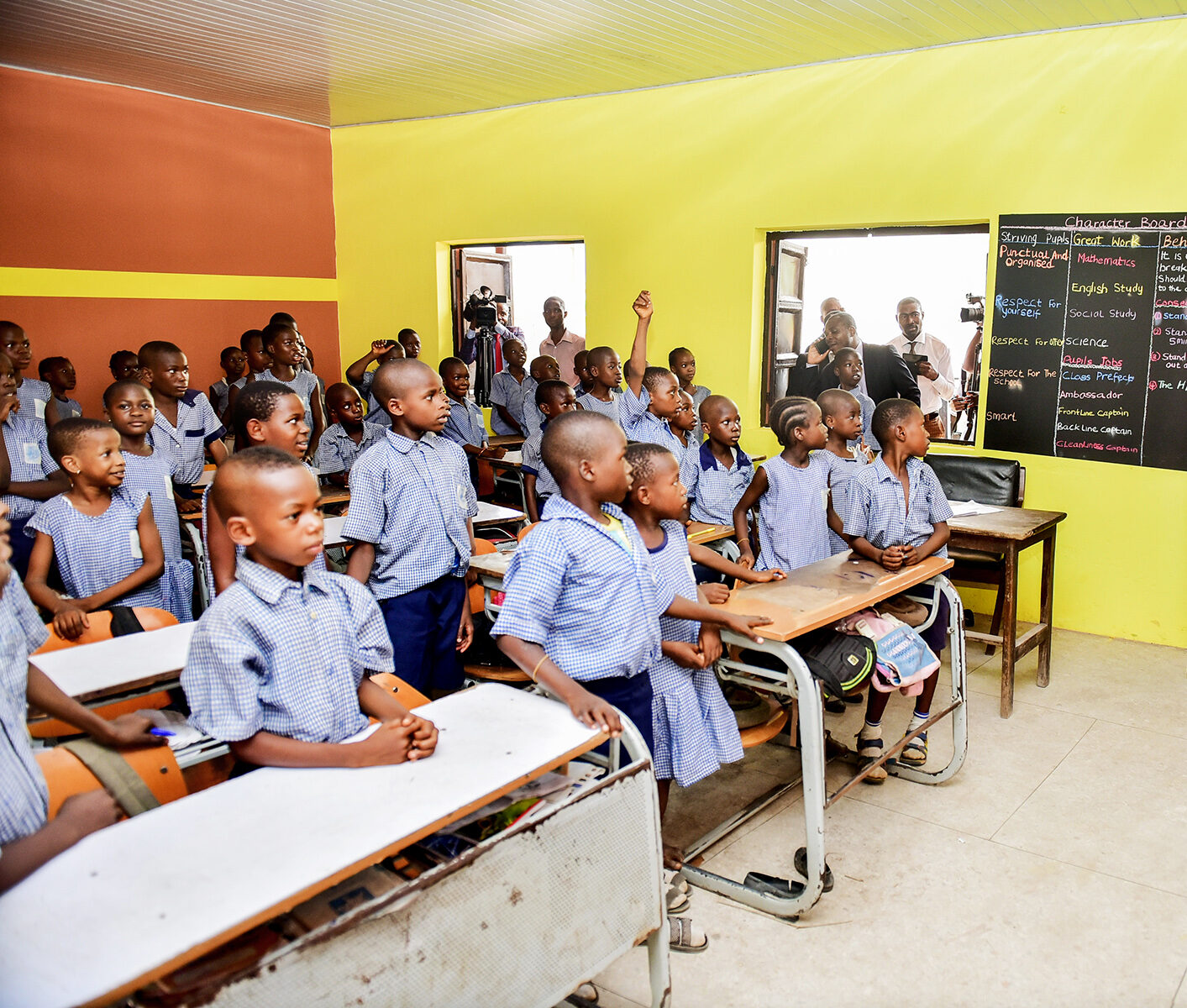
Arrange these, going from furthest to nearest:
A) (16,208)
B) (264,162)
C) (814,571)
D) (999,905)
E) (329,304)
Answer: (329,304) < (264,162) < (16,208) < (814,571) < (999,905)

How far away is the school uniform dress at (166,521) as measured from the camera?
3.34 m

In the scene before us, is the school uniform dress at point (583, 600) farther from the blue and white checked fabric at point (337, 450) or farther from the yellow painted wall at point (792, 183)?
the yellow painted wall at point (792, 183)

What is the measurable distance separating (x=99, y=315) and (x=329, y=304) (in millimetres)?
1926

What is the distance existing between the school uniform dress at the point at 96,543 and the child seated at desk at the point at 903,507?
240cm

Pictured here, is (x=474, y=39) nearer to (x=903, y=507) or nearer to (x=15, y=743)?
(x=903, y=507)

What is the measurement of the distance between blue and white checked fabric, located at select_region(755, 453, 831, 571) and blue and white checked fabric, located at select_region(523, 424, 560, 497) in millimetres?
1783

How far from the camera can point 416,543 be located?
2.89 m

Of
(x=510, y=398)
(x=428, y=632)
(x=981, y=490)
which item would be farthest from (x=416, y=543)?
(x=510, y=398)

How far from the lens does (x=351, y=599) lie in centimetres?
184

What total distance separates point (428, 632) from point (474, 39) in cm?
376

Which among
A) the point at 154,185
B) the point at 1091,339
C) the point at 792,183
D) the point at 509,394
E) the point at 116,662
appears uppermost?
the point at 154,185

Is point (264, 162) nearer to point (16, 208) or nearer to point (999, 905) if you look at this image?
point (16, 208)

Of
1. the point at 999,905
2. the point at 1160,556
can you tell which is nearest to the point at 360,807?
the point at 999,905

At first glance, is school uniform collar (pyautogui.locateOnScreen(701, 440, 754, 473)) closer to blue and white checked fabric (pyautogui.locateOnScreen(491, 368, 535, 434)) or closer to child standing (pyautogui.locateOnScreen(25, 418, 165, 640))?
child standing (pyautogui.locateOnScreen(25, 418, 165, 640))
